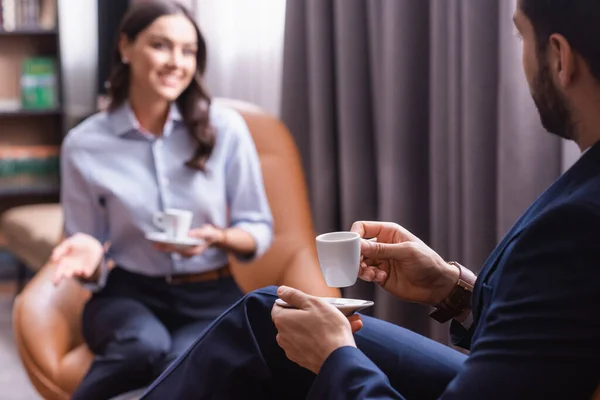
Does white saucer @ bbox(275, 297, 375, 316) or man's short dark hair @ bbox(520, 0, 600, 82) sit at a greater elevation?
man's short dark hair @ bbox(520, 0, 600, 82)

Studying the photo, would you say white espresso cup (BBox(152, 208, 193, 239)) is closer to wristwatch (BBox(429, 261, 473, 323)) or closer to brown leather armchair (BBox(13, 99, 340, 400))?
brown leather armchair (BBox(13, 99, 340, 400))

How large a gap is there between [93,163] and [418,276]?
1.09 meters

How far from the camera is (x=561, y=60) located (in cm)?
91

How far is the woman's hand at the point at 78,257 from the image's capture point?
1.96 metres

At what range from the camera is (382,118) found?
2439mm

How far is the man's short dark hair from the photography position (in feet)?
2.86

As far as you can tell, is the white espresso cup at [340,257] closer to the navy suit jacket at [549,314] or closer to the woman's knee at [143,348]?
the navy suit jacket at [549,314]

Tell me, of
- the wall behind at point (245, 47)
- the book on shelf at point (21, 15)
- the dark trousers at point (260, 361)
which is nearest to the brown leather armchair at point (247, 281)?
the wall behind at point (245, 47)

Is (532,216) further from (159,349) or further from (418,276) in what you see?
(159,349)

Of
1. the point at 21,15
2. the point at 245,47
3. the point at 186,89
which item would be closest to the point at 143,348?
the point at 186,89

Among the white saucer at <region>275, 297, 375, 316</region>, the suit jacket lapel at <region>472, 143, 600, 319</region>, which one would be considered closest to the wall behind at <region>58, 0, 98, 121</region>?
the white saucer at <region>275, 297, 375, 316</region>

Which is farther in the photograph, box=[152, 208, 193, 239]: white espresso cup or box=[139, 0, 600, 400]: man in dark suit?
box=[152, 208, 193, 239]: white espresso cup

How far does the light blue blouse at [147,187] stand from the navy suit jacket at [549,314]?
127cm

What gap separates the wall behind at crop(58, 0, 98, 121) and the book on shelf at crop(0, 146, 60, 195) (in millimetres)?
247
